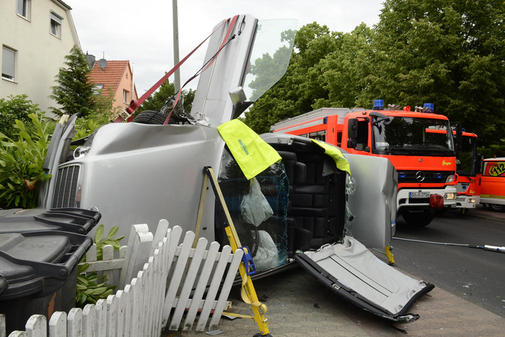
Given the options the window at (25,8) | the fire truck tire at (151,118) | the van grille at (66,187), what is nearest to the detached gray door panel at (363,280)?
the fire truck tire at (151,118)

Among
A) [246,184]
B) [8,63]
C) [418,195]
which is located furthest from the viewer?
[8,63]

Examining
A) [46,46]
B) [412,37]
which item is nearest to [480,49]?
[412,37]

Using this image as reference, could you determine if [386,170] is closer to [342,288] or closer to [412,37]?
[342,288]

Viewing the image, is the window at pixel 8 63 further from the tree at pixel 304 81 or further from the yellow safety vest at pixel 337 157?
the yellow safety vest at pixel 337 157

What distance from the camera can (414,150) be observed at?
30.1ft

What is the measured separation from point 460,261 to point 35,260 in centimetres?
662

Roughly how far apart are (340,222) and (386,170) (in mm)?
877

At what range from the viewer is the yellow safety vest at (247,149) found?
383 centimetres

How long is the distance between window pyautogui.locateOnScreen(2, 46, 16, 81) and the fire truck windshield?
1647cm

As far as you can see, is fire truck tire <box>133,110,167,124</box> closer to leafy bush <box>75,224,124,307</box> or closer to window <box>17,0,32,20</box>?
leafy bush <box>75,224,124,307</box>

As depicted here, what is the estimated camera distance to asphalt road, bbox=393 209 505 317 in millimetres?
5051

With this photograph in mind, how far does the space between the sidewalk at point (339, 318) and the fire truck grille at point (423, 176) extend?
14.3 feet

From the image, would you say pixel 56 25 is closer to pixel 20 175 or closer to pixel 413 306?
pixel 20 175

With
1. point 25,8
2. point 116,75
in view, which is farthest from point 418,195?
point 116,75
